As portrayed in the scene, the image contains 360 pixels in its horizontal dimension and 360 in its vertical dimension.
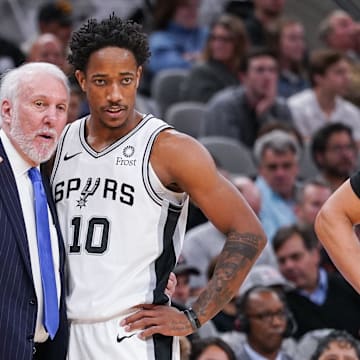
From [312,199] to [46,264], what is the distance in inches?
183

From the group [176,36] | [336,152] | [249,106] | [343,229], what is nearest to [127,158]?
[343,229]

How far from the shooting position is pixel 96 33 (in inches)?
196

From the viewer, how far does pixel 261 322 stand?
7.35 m

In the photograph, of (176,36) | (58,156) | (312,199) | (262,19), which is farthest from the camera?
(262,19)

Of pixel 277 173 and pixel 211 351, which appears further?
pixel 277 173

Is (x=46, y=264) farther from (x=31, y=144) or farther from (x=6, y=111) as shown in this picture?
(x=6, y=111)

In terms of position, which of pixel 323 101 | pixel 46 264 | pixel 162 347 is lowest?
pixel 162 347

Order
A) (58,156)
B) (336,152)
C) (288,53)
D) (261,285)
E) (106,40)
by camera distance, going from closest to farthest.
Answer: (106,40), (58,156), (261,285), (336,152), (288,53)

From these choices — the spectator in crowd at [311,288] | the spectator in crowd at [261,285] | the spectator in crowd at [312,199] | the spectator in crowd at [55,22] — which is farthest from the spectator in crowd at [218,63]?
the spectator in crowd at [261,285]

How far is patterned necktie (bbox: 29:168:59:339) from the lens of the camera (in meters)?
4.77

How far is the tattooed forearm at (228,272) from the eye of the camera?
490 centimetres

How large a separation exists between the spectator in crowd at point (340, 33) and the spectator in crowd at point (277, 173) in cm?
319

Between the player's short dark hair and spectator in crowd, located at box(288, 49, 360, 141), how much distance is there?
5.93 m

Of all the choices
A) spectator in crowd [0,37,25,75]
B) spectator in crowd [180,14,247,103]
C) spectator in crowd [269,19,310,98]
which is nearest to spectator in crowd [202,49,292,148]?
spectator in crowd [180,14,247,103]
